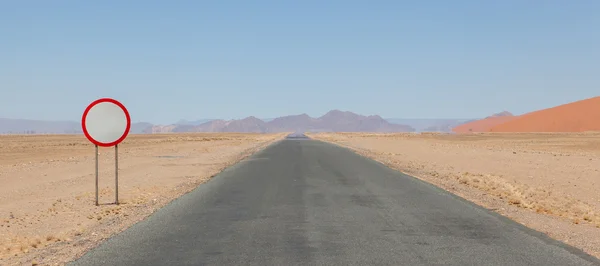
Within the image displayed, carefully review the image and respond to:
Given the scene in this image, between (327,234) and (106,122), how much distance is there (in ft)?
20.5

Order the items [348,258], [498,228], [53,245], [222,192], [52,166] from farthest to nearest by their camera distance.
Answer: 1. [52,166]
2. [222,192]
3. [498,228]
4. [53,245]
5. [348,258]

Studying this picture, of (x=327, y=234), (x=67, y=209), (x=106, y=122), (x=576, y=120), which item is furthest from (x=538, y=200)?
(x=576, y=120)

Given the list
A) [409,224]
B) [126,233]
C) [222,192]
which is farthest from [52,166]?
[409,224]

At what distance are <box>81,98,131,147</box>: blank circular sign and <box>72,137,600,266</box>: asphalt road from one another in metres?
2.07

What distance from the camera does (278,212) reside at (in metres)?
11.4

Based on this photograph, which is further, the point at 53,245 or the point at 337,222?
the point at 337,222

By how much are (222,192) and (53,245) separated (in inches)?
276

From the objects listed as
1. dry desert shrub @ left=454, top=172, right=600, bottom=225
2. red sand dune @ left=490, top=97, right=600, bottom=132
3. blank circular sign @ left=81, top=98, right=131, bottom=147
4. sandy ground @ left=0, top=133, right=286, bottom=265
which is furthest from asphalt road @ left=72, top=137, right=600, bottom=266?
red sand dune @ left=490, top=97, right=600, bottom=132

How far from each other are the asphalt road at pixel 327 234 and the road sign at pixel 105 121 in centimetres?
207

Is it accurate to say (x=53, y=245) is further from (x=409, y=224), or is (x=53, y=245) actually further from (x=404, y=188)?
(x=404, y=188)

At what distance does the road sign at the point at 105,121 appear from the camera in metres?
12.4

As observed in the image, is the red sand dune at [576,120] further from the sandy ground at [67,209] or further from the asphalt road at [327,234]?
the asphalt road at [327,234]

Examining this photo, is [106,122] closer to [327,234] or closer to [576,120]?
[327,234]

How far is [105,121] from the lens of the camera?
12625 millimetres
